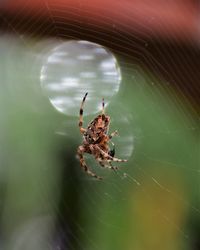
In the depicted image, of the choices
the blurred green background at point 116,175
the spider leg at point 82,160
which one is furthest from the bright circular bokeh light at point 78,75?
the spider leg at point 82,160

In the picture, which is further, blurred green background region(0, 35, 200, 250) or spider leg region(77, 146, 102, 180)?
spider leg region(77, 146, 102, 180)

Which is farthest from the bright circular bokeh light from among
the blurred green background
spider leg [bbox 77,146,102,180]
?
spider leg [bbox 77,146,102,180]

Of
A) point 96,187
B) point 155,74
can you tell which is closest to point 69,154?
point 96,187

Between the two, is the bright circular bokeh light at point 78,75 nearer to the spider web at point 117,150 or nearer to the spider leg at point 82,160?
the spider web at point 117,150

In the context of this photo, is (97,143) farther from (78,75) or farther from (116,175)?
(78,75)

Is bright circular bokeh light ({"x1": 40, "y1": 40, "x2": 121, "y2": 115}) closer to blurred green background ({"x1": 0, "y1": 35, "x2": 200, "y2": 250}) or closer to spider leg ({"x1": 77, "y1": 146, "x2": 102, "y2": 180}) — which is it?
blurred green background ({"x1": 0, "y1": 35, "x2": 200, "y2": 250})

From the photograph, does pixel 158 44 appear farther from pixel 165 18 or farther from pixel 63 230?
pixel 63 230
